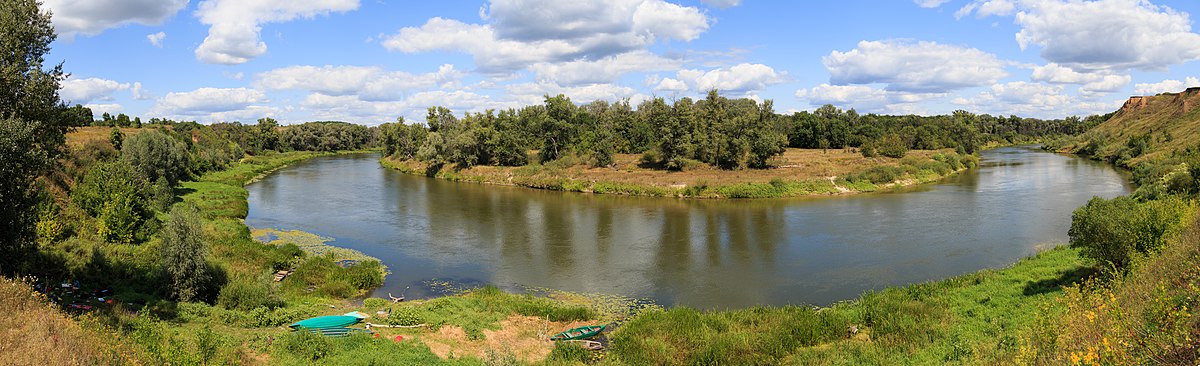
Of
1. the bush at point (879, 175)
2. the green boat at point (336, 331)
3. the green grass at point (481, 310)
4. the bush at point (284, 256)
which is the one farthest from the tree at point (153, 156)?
the bush at point (879, 175)

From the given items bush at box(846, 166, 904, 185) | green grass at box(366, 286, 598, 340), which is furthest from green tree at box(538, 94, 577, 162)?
green grass at box(366, 286, 598, 340)

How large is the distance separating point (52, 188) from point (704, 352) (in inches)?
1237

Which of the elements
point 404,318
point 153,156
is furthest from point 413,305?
point 153,156

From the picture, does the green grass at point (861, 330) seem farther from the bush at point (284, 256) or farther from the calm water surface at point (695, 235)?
the bush at point (284, 256)

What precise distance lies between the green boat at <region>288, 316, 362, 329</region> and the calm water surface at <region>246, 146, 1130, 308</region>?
555cm

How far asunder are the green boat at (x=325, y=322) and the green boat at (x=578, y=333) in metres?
5.51

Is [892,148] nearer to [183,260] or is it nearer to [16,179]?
[183,260]

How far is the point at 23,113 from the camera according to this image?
13.4 metres

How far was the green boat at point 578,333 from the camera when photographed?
649 inches

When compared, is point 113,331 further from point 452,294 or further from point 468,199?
point 468,199

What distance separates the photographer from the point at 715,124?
60.4 m

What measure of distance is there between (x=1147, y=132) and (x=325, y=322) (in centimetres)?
11004

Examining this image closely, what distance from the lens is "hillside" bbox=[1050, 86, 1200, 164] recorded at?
228ft

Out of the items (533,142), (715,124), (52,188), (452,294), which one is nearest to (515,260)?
(452,294)
